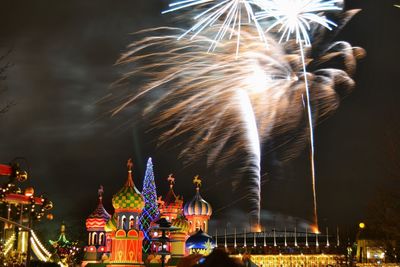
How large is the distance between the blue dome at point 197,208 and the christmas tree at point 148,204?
2.72 m

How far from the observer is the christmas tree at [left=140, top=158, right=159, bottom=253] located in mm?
49625

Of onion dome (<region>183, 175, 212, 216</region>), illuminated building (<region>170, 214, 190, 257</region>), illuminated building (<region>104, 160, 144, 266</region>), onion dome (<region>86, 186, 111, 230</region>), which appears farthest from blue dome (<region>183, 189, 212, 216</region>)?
illuminated building (<region>104, 160, 144, 266</region>)

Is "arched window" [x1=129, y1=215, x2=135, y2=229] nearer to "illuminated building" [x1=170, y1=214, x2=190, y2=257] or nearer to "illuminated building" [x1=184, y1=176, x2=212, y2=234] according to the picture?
"illuminated building" [x1=170, y1=214, x2=190, y2=257]

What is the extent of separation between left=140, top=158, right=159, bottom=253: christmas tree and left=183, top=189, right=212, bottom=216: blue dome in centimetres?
272

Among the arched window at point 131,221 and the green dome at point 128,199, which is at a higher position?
the green dome at point 128,199

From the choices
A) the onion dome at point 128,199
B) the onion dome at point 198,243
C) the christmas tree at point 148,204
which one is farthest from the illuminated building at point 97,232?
the onion dome at point 198,243

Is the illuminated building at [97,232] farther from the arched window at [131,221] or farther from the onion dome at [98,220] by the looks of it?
the arched window at [131,221]

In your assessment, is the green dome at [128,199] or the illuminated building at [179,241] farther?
the illuminated building at [179,241]

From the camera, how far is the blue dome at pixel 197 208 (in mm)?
49000

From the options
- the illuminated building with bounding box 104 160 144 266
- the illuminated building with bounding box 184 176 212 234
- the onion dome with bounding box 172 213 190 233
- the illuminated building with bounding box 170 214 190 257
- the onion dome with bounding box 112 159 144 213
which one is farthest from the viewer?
the illuminated building with bounding box 184 176 212 234

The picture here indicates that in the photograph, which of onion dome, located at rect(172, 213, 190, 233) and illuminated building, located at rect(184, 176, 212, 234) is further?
illuminated building, located at rect(184, 176, 212, 234)

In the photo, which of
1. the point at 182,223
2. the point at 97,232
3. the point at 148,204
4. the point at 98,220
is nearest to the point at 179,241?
the point at 182,223

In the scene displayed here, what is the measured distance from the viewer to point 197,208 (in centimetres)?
4897

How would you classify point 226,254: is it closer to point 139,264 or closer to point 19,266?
point 19,266
